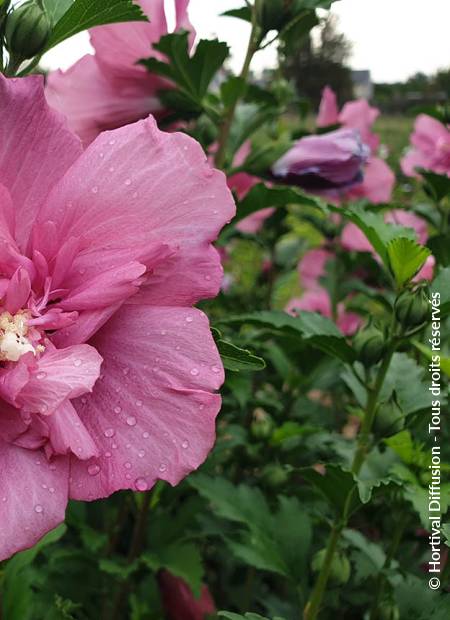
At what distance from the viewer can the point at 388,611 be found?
3.14 ft

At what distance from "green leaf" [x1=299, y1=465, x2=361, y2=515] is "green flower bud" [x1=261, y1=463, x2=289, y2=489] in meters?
0.43

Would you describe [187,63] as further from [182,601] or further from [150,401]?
[182,601]

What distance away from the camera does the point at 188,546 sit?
1245 millimetres

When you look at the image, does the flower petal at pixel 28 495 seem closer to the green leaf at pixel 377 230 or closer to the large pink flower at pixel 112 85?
the green leaf at pixel 377 230

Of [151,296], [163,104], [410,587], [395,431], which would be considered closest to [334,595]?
[410,587]

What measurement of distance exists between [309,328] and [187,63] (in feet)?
1.31

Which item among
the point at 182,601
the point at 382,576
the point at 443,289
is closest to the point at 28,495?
the point at 443,289

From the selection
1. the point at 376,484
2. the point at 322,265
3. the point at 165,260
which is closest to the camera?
the point at 165,260

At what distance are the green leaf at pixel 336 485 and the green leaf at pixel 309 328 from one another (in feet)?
0.46

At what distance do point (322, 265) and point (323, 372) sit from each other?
553 millimetres

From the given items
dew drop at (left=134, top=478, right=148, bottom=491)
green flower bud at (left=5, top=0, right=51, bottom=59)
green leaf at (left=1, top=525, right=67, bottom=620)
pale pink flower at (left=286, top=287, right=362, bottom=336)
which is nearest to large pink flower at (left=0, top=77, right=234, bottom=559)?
dew drop at (left=134, top=478, right=148, bottom=491)

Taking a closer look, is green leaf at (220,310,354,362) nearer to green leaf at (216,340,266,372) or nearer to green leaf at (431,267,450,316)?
green leaf at (431,267,450,316)

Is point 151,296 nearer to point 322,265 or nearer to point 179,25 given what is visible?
point 179,25

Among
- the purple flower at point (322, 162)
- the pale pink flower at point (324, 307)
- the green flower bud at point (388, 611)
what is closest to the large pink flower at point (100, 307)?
the green flower bud at point (388, 611)
